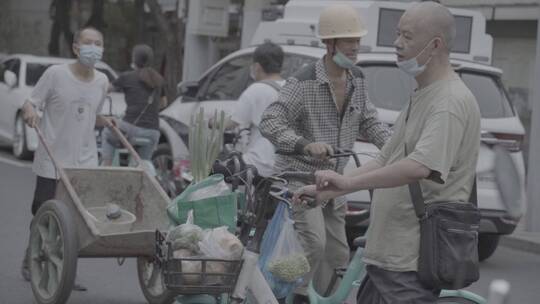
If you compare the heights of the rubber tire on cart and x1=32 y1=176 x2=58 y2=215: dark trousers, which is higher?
the rubber tire on cart

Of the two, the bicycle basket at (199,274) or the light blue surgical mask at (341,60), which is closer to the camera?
the bicycle basket at (199,274)

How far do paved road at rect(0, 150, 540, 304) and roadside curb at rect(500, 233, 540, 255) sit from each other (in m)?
0.09

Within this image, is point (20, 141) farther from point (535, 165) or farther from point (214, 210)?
point (214, 210)

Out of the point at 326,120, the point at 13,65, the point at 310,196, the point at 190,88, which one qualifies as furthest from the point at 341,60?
the point at 13,65

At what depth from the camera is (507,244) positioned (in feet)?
40.4

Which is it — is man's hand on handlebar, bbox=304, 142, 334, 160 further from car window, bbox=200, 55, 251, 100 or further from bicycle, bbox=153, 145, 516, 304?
car window, bbox=200, 55, 251, 100

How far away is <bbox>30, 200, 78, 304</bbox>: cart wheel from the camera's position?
7078 millimetres

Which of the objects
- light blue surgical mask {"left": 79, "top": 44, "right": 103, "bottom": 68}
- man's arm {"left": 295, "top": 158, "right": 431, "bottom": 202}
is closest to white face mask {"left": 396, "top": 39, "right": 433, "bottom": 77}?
man's arm {"left": 295, "top": 158, "right": 431, "bottom": 202}

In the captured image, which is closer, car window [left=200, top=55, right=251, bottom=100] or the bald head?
the bald head

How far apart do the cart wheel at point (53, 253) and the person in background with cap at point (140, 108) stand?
5.20 meters

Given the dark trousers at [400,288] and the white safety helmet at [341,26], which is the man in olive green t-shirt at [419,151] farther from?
the white safety helmet at [341,26]

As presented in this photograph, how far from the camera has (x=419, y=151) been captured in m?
4.29

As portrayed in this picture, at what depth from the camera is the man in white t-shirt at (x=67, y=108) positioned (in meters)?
8.14

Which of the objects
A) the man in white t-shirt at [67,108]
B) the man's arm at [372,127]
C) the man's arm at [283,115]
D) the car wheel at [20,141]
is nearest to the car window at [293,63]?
the man in white t-shirt at [67,108]
